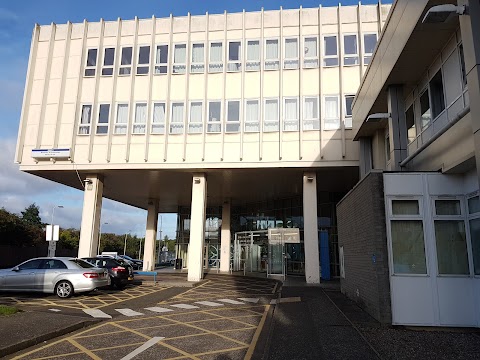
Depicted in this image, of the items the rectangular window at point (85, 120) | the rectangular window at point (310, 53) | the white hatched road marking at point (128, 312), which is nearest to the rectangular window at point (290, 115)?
the rectangular window at point (310, 53)

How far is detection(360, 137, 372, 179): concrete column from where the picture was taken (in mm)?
16828

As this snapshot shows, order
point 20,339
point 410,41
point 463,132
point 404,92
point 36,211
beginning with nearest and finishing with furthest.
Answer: point 20,339
point 463,132
point 410,41
point 404,92
point 36,211

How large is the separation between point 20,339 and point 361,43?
61.9 ft

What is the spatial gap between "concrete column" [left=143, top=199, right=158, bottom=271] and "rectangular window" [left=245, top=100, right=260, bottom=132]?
1331cm

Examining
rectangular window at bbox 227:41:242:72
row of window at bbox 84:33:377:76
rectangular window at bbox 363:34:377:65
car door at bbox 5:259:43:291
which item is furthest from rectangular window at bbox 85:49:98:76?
rectangular window at bbox 363:34:377:65

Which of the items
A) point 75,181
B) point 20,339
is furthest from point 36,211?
point 20,339

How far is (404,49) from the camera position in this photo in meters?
10.0

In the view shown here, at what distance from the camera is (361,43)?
1988 cm

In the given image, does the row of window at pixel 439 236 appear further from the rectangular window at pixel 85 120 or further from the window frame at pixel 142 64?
the rectangular window at pixel 85 120

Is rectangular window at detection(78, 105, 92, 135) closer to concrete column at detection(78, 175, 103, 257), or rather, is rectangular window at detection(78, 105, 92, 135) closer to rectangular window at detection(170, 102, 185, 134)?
concrete column at detection(78, 175, 103, 257)

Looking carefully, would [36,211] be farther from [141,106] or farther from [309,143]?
[309,143]

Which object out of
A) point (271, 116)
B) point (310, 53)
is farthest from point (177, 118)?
point (310, 53)

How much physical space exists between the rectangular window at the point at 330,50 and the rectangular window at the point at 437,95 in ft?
32.3

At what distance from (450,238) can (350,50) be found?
1367 cm
